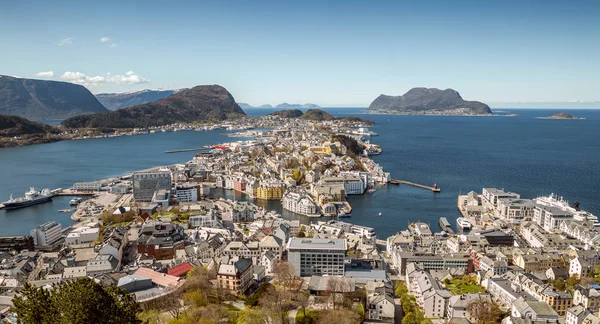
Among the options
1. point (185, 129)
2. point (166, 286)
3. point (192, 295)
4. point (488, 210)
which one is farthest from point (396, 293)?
point (185, 129)

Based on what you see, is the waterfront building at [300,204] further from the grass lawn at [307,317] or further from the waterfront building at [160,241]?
the grass lawn at [307,317]

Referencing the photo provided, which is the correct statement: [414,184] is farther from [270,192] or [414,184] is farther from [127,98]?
[127,98]

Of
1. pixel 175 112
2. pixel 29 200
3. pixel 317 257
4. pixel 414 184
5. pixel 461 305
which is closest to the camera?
pixel 461 305

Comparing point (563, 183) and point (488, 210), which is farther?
point (563, 183)

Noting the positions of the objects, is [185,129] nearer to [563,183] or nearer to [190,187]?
[190,187]

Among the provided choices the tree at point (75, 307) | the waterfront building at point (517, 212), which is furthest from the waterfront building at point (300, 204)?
the tree at point (75, 307)

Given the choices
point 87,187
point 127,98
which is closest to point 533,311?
point 87,187
